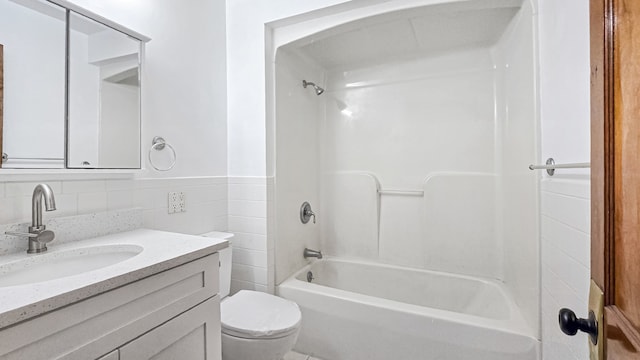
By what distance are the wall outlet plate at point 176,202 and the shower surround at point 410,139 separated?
1.77 feet

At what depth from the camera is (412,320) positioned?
1535mm

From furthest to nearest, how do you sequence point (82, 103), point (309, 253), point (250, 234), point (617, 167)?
1. point (309, 253)
2. point (250, 234)
3. point (82, 103)
4. point (617, 167)

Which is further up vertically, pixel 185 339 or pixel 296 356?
pixel 185 339

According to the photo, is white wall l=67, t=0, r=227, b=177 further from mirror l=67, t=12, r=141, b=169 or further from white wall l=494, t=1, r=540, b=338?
white wall l=494, t=1, r=540, b=338

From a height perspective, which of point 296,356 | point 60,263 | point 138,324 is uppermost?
point 60,263

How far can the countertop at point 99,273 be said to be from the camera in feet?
1.93

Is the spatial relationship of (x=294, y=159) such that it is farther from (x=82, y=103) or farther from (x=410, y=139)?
(x=82, y=103)

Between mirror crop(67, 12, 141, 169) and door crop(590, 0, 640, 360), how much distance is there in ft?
5.24

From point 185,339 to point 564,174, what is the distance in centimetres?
→ 148

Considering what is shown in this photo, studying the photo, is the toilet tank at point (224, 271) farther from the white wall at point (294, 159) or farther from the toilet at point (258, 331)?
the white wall at point (294, 159)

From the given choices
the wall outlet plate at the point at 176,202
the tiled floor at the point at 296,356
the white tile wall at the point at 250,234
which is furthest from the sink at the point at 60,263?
the tiled floor at the point at 296,356

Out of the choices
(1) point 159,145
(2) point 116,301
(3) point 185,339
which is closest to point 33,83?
→ (1) point 159,145

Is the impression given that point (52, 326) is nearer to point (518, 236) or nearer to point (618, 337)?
point (618, 337)

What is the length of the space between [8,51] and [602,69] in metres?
1.62
